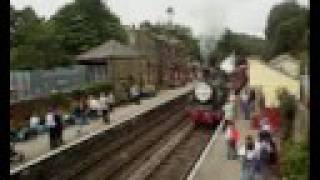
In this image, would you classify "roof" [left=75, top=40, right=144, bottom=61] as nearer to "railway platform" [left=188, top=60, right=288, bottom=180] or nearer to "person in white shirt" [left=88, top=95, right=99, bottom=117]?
"person in white shirt" [left=88, top=95, right=99, bottom=117]

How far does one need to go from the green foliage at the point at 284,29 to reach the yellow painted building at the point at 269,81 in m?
2.96

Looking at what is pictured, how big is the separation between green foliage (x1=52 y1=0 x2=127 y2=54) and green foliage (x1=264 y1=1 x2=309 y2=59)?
19.8 m

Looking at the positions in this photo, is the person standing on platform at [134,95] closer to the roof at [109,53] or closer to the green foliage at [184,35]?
the roof at [109,53]

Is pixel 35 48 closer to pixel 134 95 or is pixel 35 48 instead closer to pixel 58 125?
pixel 134 95

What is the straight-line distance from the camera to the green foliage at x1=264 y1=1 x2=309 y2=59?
90.9 ft

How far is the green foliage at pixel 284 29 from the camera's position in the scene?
2771cm

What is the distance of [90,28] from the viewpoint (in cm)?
5478

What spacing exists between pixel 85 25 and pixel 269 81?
34.7 metres

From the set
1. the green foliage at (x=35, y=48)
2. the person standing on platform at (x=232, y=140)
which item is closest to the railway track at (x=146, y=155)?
the person standing on platform at (x=232, y=140)

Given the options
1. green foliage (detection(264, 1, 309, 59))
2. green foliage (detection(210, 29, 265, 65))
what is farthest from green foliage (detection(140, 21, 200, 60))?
green foliage (detection(264, 1, 309, 59))

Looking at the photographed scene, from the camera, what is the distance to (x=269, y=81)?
2119 centimetres

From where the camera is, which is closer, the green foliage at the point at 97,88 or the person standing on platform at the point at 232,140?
the person standing on platform at the point at 232,140

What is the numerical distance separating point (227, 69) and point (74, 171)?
69.7 ft

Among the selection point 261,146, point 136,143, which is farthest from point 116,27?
point 261,146
